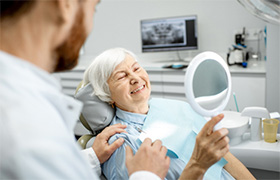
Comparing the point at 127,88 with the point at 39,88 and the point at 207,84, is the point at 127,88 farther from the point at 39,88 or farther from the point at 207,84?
the point at 39,88

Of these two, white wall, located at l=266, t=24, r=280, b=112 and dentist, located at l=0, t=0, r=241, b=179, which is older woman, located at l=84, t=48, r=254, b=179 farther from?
white wall, located at l=266, t=24, r=280, b=112

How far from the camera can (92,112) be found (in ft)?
5.15

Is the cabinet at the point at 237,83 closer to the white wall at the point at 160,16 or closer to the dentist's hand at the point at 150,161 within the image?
the white wall at the point at 160,16

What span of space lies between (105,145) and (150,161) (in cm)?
52

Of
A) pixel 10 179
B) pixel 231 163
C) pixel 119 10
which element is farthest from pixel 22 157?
pixel 119 10

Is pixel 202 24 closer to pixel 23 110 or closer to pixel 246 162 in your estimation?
pixel 246 162

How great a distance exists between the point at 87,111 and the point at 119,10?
10.1 feet

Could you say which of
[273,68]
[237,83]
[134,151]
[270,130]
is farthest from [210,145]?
[237,83]

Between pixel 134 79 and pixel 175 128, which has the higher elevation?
pixel 134 79

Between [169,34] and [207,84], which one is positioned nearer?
[207,84]

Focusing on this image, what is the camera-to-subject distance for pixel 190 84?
1073mm

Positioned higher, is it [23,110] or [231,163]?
[23,110]

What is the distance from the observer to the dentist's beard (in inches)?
26.2

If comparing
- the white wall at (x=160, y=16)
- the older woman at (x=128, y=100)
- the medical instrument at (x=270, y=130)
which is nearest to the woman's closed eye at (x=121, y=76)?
the older woman at (x=128, y=100)
